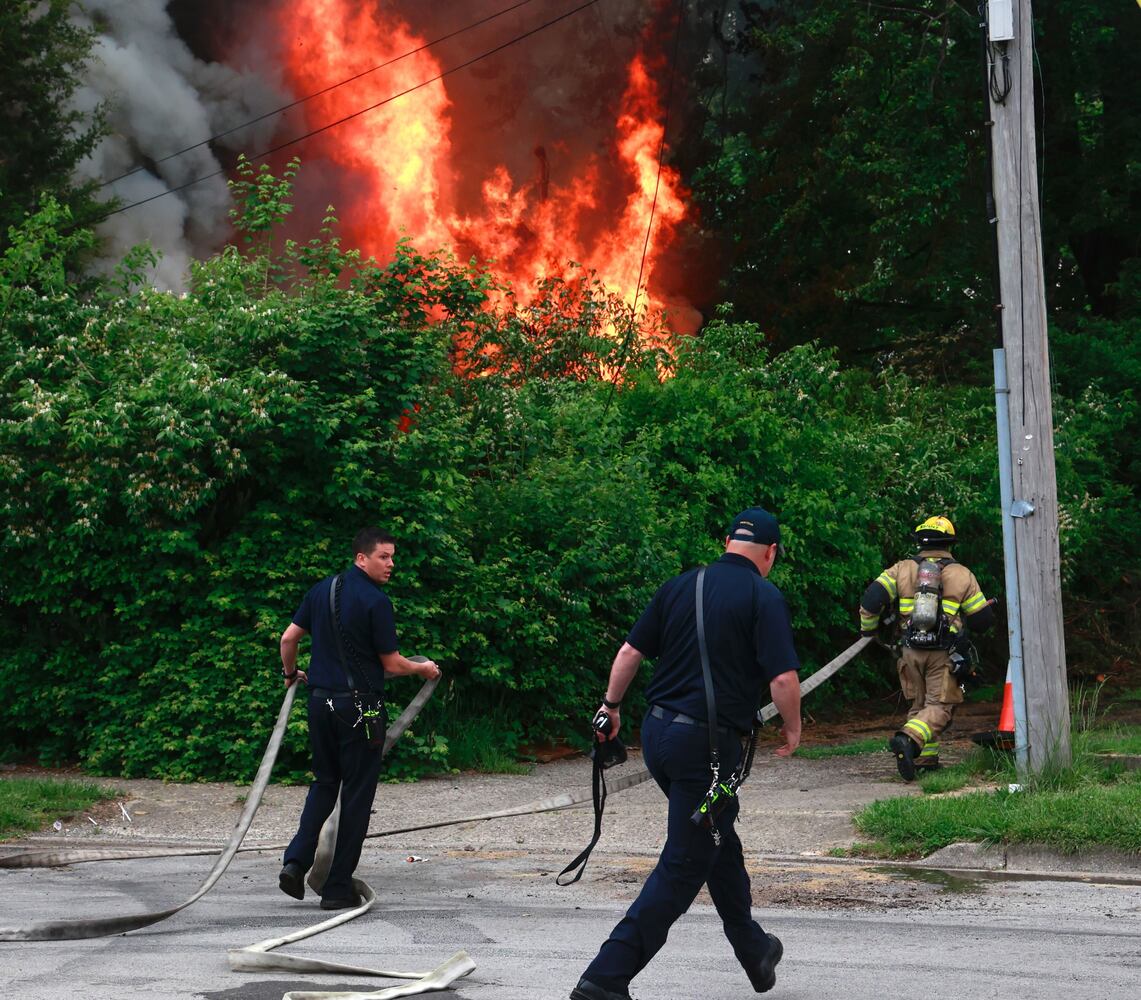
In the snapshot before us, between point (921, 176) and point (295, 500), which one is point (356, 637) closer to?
point (295, 500)

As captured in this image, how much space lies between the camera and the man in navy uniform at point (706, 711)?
5141 millimetres

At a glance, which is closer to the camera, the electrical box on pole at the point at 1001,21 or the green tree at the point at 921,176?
the electrical box on pole at the point at 1001,21

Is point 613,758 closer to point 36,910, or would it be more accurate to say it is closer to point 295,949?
point 295,949

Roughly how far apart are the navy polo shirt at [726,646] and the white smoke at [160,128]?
81.3ft

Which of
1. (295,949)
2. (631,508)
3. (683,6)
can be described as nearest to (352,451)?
(631,508)

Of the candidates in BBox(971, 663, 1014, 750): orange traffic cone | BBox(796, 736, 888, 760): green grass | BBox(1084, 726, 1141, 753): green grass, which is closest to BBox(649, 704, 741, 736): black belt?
BBox(971, 663, 1014, 750): orange traffic cone

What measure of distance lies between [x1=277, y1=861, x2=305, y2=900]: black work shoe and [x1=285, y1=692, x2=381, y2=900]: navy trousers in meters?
0.02

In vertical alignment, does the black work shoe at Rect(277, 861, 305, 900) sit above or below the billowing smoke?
below

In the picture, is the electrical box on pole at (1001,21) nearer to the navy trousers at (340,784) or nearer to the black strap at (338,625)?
the black strap at (338,625)

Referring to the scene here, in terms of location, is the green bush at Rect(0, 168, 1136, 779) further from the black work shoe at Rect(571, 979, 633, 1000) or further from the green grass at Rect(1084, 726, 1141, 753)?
the black work shoe at Rect(571, 979, 633, 1000)

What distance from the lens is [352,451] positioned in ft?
38.2

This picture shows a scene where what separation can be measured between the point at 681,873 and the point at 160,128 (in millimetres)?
26995

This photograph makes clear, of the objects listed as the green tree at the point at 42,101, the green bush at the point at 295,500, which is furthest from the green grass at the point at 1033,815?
the green tree at the point at 42,101

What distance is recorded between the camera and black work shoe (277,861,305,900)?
7152mm
